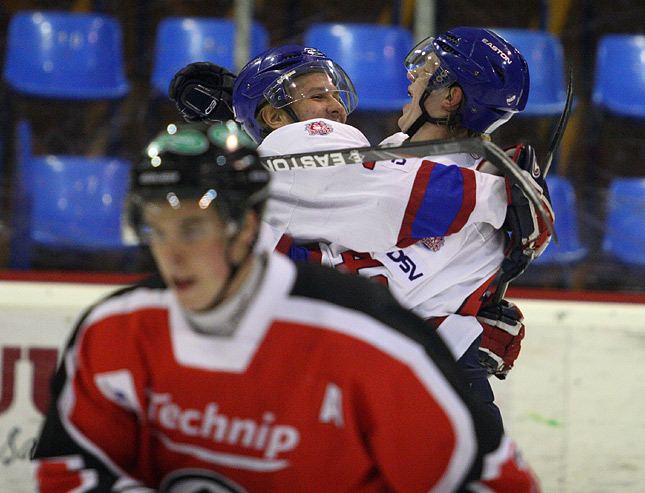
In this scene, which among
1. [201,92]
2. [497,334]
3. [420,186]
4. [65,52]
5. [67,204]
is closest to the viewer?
[420,186]

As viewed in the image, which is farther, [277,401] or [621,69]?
[621,69]

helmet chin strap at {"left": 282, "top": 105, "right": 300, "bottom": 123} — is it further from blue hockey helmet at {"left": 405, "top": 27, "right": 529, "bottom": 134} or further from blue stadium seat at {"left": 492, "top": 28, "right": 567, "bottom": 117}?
blue stadium seat at {"left": 492, "top": 28, "right": 567, "bottom": 117}

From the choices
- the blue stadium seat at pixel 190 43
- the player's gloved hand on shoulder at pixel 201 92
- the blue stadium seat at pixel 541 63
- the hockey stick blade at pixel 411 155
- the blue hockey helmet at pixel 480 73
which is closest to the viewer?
the hockey stick blade at pixel 411 155

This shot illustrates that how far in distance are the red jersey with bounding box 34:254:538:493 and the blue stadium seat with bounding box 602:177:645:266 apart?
2.14 metres

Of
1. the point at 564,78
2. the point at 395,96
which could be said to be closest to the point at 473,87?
the point at 395,96

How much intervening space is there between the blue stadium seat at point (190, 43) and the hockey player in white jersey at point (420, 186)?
2.25 m

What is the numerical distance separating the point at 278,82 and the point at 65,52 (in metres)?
2.58

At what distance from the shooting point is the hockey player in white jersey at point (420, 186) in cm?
158

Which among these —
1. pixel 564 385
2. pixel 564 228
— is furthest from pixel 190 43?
→ pixel 564 385

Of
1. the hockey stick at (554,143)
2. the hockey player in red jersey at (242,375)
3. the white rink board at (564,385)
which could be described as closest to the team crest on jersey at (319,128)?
the hockey stick at (554,143)

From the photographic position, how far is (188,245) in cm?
99

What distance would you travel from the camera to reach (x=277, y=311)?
3.38ft

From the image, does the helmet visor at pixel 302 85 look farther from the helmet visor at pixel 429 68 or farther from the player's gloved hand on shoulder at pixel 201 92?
the player's gloved hand on shoulder at pixel 201 92

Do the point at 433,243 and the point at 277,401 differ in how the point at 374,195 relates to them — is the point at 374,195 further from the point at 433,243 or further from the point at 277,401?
the point at 277,401
